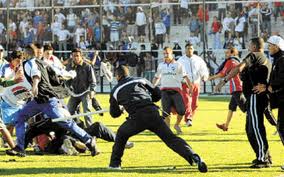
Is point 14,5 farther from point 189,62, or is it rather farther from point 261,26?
point 189,62

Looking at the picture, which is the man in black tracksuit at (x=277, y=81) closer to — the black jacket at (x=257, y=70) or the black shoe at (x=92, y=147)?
the black jacket at (x=257, y=70)

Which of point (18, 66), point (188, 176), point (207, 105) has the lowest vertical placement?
point (207, 105)

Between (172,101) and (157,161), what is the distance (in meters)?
5.51

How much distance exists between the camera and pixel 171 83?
1880 centimetres

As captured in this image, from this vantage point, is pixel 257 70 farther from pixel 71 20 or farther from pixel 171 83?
pixel 71 20

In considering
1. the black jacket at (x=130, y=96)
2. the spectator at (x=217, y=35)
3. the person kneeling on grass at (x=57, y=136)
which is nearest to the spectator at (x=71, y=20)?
the spectator at (x=217, y=35)

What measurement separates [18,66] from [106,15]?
2102 cm

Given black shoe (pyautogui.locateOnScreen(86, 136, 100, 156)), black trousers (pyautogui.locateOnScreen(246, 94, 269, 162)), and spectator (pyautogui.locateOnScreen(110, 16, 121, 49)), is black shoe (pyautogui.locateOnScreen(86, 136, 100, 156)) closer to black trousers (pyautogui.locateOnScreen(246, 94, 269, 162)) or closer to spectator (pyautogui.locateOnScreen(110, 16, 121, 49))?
black trousers (pyautogui.locateOnScreen(246, 94, 269, 162))

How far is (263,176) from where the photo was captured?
11.5 m

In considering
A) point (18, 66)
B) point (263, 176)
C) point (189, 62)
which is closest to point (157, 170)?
point (263, 176)

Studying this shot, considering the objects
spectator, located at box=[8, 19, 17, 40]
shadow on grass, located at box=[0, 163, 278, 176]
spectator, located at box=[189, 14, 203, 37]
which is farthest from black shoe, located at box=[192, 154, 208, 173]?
spectator, located at box=[8, 19, 17, 40]

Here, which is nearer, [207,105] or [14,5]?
[207,105]

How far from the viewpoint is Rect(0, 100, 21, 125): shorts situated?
15992 mm

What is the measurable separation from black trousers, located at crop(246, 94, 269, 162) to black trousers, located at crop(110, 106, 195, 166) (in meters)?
1.34
